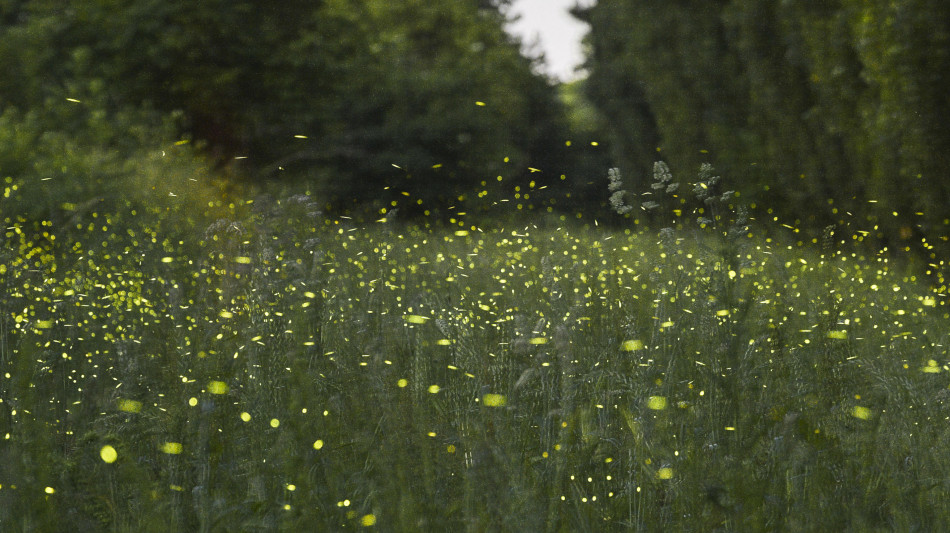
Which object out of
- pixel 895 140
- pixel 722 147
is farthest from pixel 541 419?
pixel 722 147

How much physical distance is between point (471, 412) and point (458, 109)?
1448cm

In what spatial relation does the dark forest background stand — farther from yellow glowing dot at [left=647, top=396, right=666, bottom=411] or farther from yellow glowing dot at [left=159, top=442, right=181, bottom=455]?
yellow glowing dot at [left=159, top=442, right=181, bottom=455]

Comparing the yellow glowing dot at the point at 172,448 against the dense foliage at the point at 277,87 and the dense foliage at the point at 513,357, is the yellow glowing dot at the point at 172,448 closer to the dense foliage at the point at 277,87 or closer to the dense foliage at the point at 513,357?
the dense foliage at the point at 513,357

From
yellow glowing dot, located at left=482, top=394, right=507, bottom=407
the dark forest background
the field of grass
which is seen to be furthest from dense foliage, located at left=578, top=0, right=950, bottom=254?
yellow glowing dot, located at left=482, top=394, right=507, bottom=407

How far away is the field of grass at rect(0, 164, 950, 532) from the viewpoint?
86.7 inches

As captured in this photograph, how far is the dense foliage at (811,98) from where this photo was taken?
238 inches

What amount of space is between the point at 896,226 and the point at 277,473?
617 cm

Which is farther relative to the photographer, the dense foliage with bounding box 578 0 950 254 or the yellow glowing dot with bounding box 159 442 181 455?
the dense foliage with bounding box 578 0 950 254

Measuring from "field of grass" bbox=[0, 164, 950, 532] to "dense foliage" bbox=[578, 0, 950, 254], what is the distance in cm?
149

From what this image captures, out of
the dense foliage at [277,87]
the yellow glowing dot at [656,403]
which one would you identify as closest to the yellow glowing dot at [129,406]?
the yellow glowing dot at [656,403]

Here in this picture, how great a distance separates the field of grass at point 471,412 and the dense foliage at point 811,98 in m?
1.49

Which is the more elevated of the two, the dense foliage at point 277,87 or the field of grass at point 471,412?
the dense foliage at point 277,87

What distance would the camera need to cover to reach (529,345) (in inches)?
92.3

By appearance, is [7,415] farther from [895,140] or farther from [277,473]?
[895,140]
